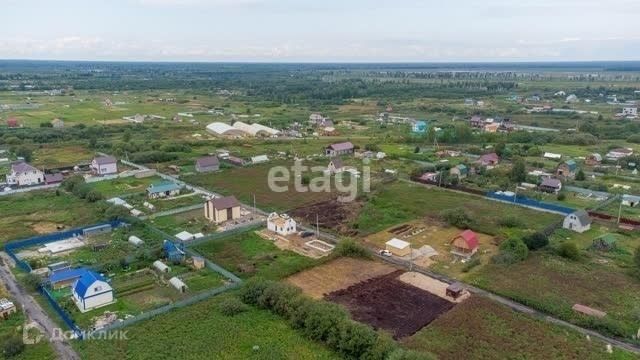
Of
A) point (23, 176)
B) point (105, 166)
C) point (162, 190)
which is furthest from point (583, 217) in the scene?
point (23, 176)

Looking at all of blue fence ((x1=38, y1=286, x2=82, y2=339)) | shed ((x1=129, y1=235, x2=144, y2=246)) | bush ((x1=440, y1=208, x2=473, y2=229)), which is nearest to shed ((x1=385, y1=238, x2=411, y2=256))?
bush ((x1=440, y1=208, x2=473, y2=229))

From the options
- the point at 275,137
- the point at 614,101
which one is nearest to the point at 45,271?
the point at 275,137

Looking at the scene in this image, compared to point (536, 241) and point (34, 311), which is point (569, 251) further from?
point (34, 311)

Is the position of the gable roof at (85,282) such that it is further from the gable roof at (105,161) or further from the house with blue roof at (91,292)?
the gable roof at (105,161)

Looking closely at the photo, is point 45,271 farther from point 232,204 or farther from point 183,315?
point 232,204

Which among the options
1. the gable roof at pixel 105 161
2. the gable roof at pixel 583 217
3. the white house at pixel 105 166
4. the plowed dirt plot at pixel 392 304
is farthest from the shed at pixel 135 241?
the gable roof at pixel 583 217

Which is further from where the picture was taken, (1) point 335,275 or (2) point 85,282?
(1) point 335,275
